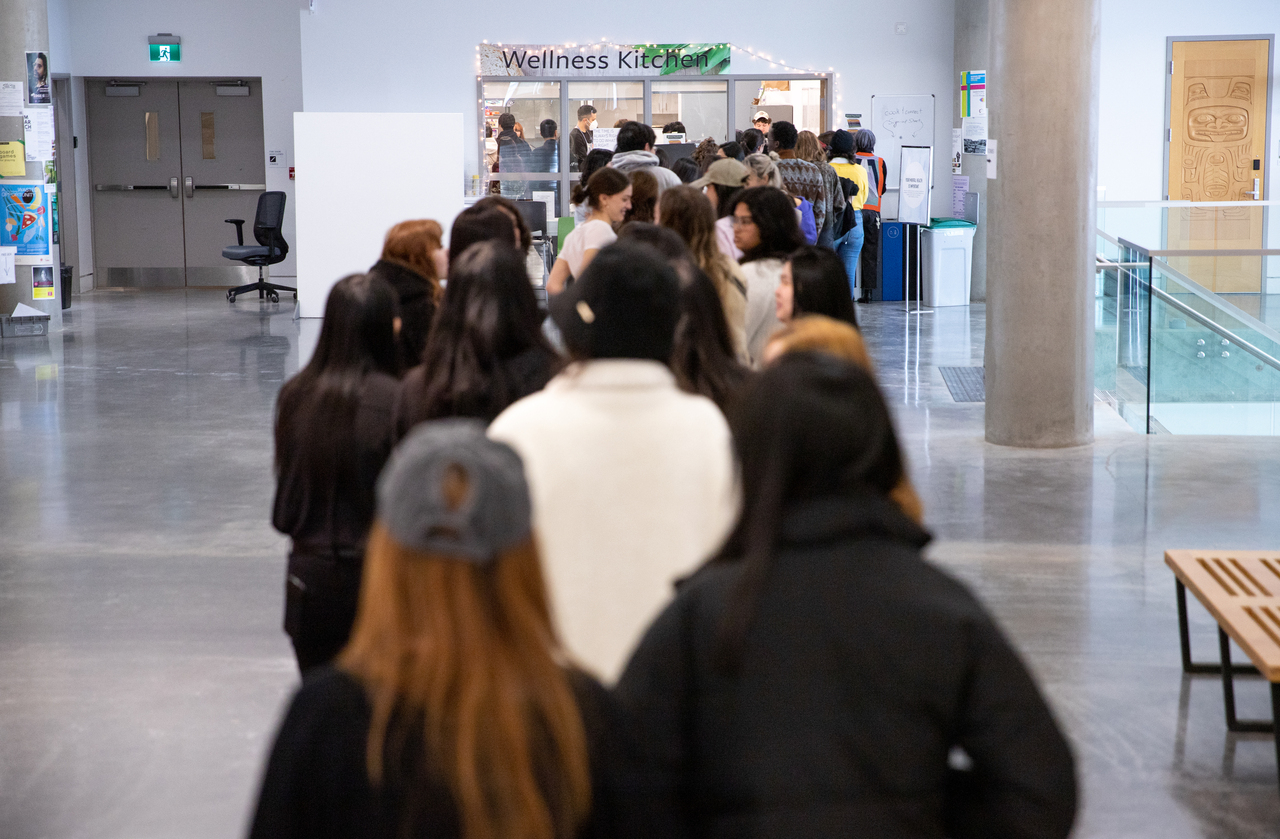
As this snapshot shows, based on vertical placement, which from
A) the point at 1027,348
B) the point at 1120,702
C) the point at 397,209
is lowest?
the point at 1120,702

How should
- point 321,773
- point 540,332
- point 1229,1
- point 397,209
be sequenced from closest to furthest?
point 321,773 → point 540,332 → point 397,209 → point 1229,1

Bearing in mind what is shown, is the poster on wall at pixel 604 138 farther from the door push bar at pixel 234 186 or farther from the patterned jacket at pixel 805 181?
the patterned jacket at pixel 805 181

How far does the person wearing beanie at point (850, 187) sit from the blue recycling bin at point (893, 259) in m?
A: 1.23

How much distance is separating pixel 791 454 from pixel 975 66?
14.1 m

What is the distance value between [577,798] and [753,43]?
14.9 meters

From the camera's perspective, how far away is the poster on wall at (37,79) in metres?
12.5

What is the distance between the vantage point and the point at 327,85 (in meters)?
15.5

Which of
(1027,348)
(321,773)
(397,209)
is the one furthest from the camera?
(397,209)

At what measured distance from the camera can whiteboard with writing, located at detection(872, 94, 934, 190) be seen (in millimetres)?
15516

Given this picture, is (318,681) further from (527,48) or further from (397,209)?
(527,48)

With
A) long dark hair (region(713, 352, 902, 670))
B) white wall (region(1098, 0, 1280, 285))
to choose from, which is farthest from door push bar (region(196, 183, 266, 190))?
long dark hair (region(713, 352, 902, 670))

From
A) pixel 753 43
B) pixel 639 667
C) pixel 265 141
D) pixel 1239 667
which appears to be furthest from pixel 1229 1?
pixel 639 667

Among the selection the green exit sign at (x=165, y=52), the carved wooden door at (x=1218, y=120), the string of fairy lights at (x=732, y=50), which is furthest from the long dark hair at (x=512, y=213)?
the green exit sign at (x=165, y=52)

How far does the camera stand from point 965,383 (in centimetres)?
959
